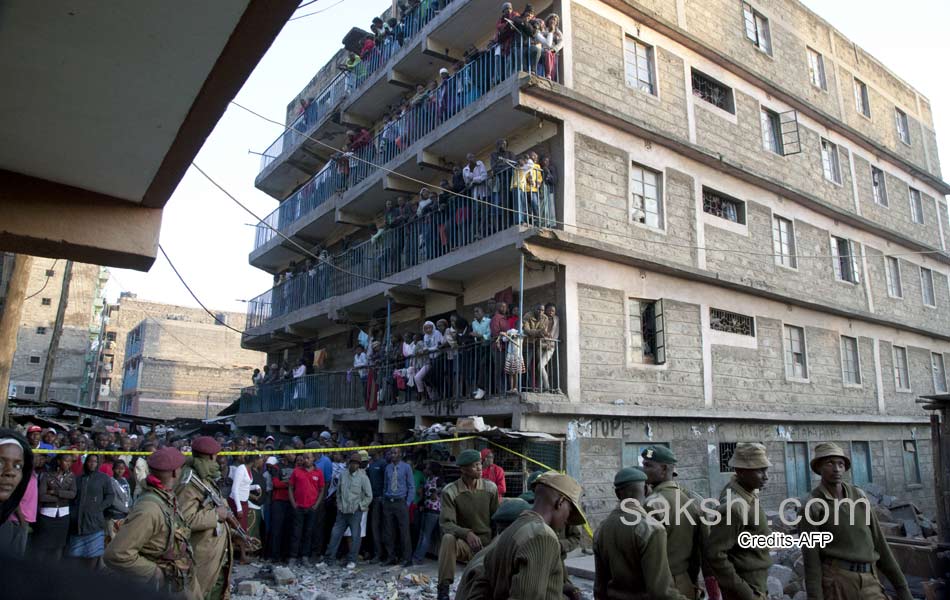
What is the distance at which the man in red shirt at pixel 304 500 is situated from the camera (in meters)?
10.7

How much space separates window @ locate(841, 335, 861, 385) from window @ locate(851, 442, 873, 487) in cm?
175

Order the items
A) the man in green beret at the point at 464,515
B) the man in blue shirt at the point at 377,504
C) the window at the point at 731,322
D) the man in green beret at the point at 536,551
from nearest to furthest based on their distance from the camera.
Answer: the man in green beret at the point at 536,551 → the man in green beret at the point at 464,515 → the man in blue shirt at the point at 377,504 → the window at the point at 731,322

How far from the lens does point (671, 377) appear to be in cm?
1350

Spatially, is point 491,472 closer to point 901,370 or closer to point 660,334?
point 660,334

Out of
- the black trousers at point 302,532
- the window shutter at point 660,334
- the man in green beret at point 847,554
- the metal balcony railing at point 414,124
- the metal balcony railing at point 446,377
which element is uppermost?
the metal balcony railing at point 414,124

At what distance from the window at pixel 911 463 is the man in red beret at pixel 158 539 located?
2124cm

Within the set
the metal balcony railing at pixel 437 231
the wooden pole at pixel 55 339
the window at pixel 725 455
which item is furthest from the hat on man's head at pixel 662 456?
the wooden pole at pixel 55 339

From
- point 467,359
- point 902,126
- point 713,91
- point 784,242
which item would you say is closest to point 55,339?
point 467,359

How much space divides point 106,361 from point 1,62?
57.5 meters

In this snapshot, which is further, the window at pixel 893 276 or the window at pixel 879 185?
the window at pixel 879 185

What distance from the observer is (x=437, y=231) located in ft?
47.6

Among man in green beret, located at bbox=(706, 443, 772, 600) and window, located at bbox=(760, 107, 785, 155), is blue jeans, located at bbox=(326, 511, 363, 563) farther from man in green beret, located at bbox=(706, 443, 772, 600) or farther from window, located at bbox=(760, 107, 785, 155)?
window, located at bbox=(760, 107, 785, 155)

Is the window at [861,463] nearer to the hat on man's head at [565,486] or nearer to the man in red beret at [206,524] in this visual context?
the hat on man's head at [565,486]

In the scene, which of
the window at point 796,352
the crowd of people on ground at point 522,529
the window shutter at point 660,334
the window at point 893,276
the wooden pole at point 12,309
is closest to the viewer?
the crowd of people on ground at point 522,529
